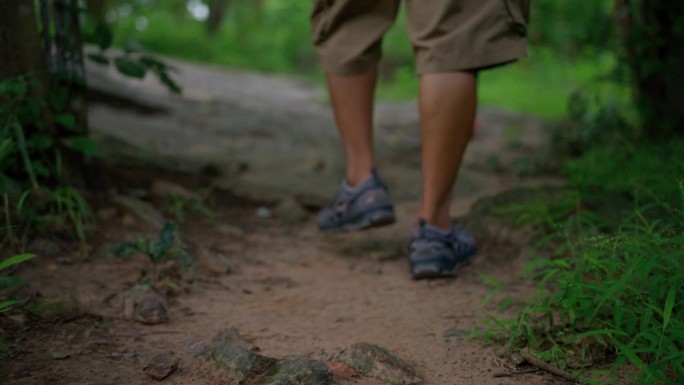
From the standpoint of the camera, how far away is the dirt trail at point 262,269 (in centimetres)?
166

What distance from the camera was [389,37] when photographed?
34.4ft

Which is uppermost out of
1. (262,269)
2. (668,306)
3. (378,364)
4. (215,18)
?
(215,18)

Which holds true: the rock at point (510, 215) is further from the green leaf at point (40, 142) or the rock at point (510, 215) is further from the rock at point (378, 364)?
the green leaf at point (40, 142)

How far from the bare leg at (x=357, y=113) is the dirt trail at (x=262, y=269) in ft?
1.03

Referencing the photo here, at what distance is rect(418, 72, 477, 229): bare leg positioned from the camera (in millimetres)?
2199

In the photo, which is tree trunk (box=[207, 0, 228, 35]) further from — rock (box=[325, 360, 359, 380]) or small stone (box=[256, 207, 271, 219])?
rock (box=[325, 360, 359, 380])

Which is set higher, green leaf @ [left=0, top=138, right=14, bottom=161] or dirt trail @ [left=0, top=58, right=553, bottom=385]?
green leaf @ [left=0, top=138, right=14, bottom=161]

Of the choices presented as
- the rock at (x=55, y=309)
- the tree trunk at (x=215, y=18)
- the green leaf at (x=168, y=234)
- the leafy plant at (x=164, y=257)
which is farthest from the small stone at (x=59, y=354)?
the tree trunk at (x=215, y=18)

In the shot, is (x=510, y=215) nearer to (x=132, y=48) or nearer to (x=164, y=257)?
(x=164, y=257)

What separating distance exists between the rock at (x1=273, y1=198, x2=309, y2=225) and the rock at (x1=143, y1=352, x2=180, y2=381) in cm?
152

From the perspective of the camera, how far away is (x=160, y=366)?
152cm

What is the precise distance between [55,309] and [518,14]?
1.54 metres

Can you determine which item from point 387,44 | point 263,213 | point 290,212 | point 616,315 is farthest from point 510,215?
point 387,44

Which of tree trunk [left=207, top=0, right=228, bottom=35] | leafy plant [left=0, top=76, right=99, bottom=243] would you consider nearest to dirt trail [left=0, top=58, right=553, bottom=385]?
leafy plant [left=0, top=76, right=99, bottom=243]
